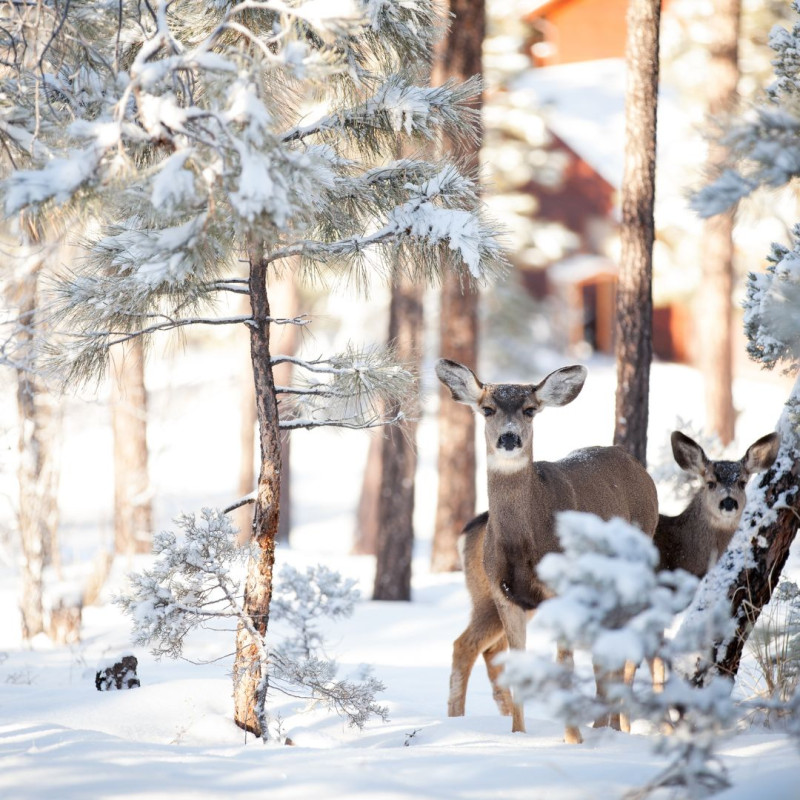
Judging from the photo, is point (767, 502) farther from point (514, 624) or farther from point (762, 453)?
point (514, 624)

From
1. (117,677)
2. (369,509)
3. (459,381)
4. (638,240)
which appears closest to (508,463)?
(459,381)

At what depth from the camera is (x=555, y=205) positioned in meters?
30.7

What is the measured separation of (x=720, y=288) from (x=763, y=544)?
12492mm

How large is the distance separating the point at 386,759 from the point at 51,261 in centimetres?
789

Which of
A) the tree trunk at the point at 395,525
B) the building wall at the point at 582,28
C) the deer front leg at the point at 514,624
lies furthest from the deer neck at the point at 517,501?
the building wall at the point at 582,28

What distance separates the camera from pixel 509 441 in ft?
19.8

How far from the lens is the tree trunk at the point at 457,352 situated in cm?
Result: 1304

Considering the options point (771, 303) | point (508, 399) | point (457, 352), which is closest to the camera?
point (771, 303)

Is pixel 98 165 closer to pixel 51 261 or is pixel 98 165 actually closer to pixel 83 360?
pixel 83 360

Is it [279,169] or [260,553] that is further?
[260,553]

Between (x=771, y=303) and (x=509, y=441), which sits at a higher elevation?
(x=771, y=303)

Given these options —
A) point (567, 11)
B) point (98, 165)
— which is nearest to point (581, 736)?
point (98, 165)

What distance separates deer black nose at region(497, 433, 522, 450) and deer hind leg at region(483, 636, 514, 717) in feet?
4.27

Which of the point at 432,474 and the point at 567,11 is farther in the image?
the point at 567,11
